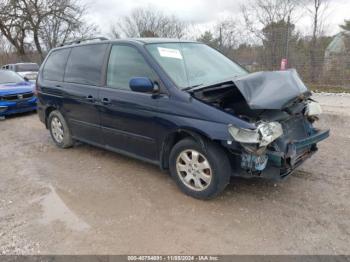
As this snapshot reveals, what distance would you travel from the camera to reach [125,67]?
169 inches

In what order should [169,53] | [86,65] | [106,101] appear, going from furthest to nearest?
1. [86,65]
2. [106,101]
3. [169,53]

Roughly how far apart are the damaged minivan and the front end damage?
1 cm

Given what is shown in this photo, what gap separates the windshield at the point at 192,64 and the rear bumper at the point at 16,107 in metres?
6.38

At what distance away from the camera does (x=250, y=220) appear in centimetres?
327

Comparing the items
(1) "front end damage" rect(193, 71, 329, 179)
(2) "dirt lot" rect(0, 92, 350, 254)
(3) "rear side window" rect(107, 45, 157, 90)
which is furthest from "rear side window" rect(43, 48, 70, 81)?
(1) "front end damage" rect(193, 71, 329, 179)

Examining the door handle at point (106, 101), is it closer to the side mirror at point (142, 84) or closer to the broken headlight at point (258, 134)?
the side mirror at point (142, 84)

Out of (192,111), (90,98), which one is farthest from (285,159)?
(90,98)

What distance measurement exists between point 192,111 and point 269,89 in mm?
867

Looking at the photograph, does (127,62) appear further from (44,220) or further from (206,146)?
(44,220)

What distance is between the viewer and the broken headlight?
3121 mm

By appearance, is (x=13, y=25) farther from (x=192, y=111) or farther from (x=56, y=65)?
(x=192, y=111)

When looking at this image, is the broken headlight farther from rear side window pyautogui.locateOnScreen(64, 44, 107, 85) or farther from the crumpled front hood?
rear side window pyautogui.locateOnScreen(64, 44, 107, 85)

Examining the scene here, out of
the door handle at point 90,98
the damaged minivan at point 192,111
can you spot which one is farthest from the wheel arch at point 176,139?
the door handle at point 90,98

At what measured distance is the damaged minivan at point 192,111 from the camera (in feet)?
10.8
